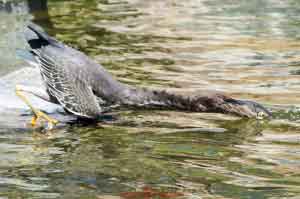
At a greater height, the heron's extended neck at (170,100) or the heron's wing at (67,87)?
the heron's wing at (67,87)

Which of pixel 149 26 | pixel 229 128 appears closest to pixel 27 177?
pixel 229 128

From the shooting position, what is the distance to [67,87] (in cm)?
877

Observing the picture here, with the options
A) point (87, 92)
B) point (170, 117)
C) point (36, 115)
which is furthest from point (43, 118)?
point (170, 117)

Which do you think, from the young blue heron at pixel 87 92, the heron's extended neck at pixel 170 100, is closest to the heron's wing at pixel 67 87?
the young blue heron at pixel 87 92

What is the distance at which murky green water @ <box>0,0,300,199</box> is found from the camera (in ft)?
19.5

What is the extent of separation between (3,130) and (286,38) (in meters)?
5.62

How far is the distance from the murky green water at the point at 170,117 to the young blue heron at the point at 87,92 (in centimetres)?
14

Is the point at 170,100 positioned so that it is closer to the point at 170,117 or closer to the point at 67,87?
the point at 170,117

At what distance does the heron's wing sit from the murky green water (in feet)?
0.69

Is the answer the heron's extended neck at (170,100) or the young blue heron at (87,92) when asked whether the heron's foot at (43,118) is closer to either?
the young blue heron at (87,92)

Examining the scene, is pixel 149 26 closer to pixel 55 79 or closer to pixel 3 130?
pixel 55 79

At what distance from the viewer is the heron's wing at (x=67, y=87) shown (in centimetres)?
848

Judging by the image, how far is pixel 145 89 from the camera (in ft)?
29.2

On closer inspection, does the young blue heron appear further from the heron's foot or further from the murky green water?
the murky green water
